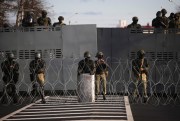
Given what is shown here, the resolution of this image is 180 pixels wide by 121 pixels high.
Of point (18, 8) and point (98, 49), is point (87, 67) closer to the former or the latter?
point (98, 49)

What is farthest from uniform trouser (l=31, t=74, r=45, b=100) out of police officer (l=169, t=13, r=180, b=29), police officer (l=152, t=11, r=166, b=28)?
police officer (l=169, t=13, r=180, b=29)

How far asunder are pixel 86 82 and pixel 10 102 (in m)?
3.03

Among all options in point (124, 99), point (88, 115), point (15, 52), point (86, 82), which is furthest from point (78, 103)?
point (15, 52)

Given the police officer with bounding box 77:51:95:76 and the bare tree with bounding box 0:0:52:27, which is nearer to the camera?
the police officer with bounding box 77:51:95:76

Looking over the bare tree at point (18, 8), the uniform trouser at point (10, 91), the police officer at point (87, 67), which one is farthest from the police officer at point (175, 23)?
the bare tree at point (18, 8)

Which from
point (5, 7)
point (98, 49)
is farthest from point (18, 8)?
point (98, 49)

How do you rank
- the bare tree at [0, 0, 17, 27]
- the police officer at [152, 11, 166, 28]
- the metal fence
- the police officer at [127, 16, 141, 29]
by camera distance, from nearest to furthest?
1. the police officer at [152, 11, 166, 28]
2. the metal fence
3. the police officer at [127, 16, 141, 29]
4. the bare tree at [0, 0, 17, 27]

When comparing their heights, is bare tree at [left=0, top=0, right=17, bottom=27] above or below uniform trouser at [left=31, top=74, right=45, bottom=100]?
above

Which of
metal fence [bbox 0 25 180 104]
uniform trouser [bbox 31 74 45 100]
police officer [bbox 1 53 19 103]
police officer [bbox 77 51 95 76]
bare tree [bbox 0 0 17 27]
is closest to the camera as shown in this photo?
uniform trouser [bbox 31 74 45 100]

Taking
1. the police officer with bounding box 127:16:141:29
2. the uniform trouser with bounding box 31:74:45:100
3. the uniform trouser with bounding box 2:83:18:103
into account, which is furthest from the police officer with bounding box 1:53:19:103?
the police officer with bounding box 127:16:141:29

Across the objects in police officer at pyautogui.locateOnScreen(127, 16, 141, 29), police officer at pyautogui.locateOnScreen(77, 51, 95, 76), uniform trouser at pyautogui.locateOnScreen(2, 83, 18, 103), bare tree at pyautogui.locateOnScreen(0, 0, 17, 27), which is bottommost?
uniform trouser at pyautogui.locateOnScreen(2, 83, 18, 103)

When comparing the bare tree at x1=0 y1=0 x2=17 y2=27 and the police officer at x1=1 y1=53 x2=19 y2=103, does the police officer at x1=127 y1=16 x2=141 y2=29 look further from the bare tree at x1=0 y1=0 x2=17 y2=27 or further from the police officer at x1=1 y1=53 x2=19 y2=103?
the bare tree at x1=0 y1=0 x2=17 y2=27

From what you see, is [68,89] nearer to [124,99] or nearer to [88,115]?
[124,99]

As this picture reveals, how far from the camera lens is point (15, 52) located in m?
23.6
